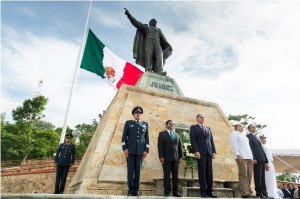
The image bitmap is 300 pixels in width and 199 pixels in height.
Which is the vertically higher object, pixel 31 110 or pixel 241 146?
pixel 31 110

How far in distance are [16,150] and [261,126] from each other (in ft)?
89.0

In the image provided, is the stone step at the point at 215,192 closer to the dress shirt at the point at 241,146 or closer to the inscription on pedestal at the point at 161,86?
the dress shirt at the point at 241,146

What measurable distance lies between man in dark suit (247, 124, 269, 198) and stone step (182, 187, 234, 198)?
0.65 m

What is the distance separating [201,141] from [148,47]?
4801 millimetres

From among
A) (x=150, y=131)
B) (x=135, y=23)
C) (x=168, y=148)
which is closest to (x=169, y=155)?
(x=168, y=148)

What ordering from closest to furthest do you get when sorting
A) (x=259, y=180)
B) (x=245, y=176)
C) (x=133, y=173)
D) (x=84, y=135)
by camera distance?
(x=133, y=173), (x=245, y=176), (x=259, y=180), (x=84, y=135)

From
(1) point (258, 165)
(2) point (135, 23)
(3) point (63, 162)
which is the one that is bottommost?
(3) point (63, 162)

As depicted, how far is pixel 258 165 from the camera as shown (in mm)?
6008

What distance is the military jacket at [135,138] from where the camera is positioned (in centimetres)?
489

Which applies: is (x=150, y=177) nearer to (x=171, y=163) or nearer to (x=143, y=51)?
(x=171, y=163)

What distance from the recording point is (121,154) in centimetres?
598

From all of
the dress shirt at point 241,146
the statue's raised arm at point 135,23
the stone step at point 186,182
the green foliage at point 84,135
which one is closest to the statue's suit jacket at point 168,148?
the stone step at point 186,182

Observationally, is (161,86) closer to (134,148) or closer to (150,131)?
(150,131)

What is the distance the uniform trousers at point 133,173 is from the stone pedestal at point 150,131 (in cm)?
91
